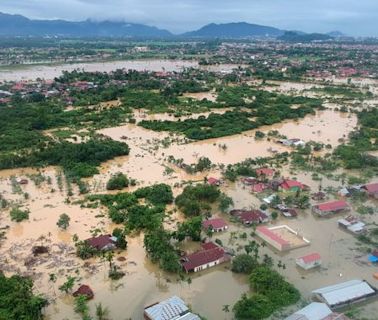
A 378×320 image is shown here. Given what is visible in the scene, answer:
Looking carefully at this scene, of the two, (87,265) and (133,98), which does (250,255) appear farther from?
(133,98)

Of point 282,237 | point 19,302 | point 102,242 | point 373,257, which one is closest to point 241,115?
point 282,237

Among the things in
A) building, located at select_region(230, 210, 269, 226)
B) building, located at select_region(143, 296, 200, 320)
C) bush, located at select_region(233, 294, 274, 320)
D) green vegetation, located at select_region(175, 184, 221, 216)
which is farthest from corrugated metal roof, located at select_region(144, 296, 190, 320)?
building, located at select_region(230, 210, 269, 226)

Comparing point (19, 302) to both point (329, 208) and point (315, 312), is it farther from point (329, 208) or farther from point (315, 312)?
point (329, 208)

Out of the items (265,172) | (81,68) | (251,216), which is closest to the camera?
(251,216)

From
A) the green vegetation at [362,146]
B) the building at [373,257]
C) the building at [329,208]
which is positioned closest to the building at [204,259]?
the building at [373,257]

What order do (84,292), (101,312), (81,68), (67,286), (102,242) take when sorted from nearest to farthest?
(101,312)
(67,286)
(84,292)
(102,242)
(81,68)

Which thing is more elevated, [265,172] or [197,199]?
[265,172]

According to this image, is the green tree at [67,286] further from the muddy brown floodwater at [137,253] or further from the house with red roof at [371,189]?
the house with red roof at [371,189]

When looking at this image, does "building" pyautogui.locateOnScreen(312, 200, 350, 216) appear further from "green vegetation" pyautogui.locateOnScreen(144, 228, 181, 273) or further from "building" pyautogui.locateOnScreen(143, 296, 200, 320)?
"building" pyautogui.locateOnScreen(143, 296, 200, 320)
